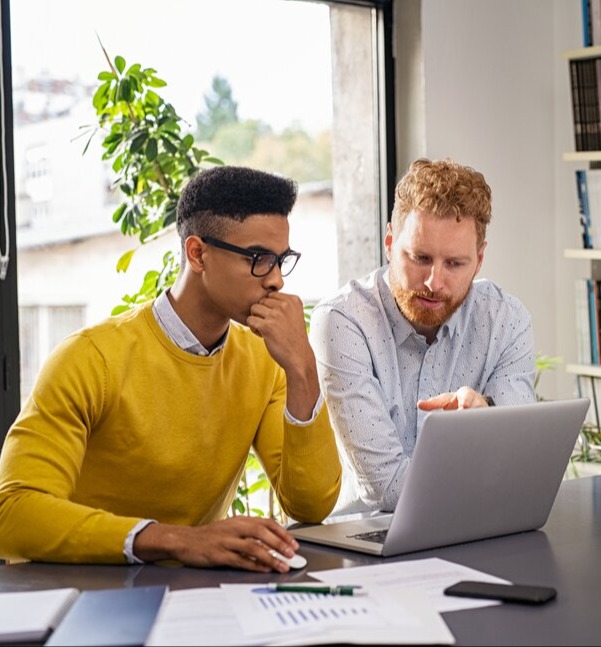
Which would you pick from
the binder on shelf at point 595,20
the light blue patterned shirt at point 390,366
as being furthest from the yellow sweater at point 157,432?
the binder on shelf at point 595,20

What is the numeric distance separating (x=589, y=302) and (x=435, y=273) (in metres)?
1.47

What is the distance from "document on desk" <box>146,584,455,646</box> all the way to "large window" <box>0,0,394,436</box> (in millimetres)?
1668

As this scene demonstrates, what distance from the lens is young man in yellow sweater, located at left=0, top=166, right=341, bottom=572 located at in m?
1.86

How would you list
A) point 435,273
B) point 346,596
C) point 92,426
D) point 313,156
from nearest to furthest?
point 346,596
point 92,426
point 435,273
point 313,156

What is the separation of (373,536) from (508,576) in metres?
0.26

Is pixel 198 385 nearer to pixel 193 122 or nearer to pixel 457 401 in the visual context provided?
pixel 457 401

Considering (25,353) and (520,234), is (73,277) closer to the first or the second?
(25,353)

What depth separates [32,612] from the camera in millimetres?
1291

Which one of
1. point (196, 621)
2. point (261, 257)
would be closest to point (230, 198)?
point (261, 257)

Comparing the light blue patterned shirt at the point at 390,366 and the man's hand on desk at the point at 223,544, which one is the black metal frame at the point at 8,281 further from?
the man's hand on desk at the point at 223,544

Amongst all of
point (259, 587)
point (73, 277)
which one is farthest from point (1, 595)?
→ point (73, 277)

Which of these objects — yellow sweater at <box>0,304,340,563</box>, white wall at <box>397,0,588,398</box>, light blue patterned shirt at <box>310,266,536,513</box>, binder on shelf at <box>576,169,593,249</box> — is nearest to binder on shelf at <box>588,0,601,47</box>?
white wall at <box>397,0,588,398</box>

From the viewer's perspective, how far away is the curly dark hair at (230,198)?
1.90 metres

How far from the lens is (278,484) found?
199 cm
